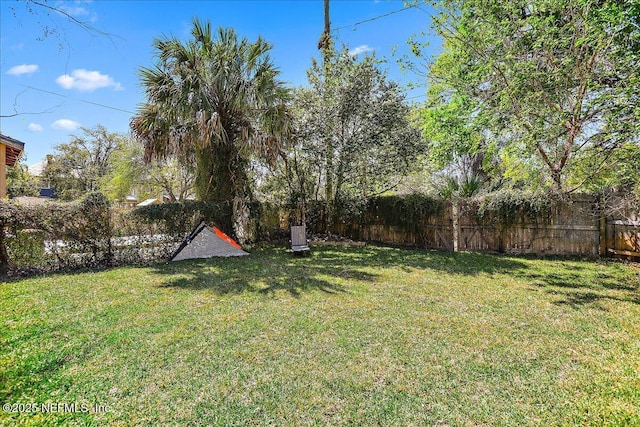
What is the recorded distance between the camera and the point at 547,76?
17.8 feet

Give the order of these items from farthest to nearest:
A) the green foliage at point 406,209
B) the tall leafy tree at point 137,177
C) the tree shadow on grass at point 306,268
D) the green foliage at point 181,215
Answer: the tall leafy tree at point 137,177 < the green foliage at point 406,209 < the green foliage at point 181,215 < the tree shadow on grass at point 306,268

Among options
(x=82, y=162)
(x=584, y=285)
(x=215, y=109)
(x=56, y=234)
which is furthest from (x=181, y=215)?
(x=82, y=162)

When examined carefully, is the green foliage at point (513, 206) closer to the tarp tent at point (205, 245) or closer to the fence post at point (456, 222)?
the fence post at point (456, 222)

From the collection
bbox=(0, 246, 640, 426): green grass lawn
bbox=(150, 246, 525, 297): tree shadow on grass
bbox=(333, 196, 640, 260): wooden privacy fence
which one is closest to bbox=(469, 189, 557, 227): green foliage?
bbox=(333, 196, 640, 260): wooden privacy fence

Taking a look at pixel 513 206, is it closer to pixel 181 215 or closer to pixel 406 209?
pixel 406 209

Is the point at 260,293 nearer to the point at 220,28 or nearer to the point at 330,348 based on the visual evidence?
the point at 330,348

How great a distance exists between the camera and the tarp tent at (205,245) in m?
7.99

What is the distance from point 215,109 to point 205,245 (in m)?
3.88

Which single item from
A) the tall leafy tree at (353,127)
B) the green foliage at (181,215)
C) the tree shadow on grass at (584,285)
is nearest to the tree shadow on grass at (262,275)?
the green foliage at (181,215)

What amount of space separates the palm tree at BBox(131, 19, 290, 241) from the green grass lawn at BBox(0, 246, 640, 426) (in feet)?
14.1

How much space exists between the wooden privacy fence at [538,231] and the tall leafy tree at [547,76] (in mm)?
1106

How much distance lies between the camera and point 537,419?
212 cm

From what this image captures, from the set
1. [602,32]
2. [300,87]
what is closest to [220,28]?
[300,87]

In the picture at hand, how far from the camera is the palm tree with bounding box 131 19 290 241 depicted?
8.39 metres
